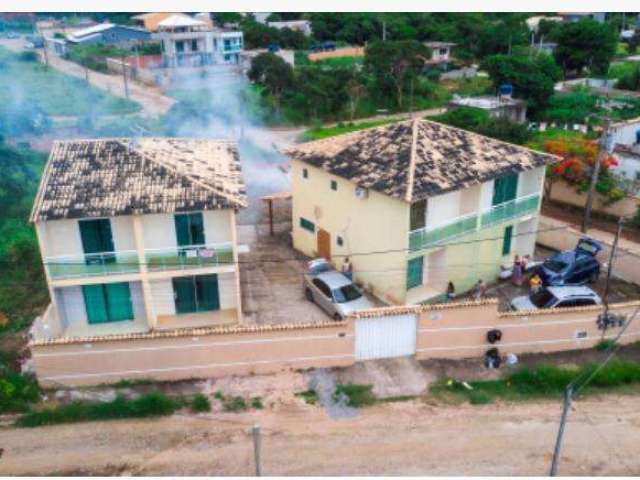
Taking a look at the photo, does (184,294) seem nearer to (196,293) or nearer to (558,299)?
(196,293)

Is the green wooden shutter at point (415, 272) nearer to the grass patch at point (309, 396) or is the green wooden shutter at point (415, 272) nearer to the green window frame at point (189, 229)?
the grass patch at point (309, 396)

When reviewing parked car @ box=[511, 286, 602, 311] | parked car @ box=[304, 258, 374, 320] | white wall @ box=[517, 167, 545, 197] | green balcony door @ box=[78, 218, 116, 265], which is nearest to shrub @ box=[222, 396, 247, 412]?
parked car @ box=[304, 258, 374, 320]

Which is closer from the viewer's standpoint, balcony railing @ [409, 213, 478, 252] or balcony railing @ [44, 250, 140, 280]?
balcony railing @ [44, 250, 140, 280]

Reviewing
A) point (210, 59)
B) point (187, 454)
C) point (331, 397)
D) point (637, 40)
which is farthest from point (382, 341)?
point (637, 40)

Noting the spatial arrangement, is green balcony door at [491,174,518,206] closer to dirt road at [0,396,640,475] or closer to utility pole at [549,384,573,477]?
dirt road at [0,396,640,475]

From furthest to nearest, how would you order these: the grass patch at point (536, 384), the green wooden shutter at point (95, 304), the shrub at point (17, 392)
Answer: the green wooden shutter at point (95, 304) → the grass patch at point (536, 384) → the shrub at point (17, 392)

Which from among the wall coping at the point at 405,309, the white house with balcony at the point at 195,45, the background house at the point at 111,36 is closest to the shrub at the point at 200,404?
the wall coping at the point at 405,309
